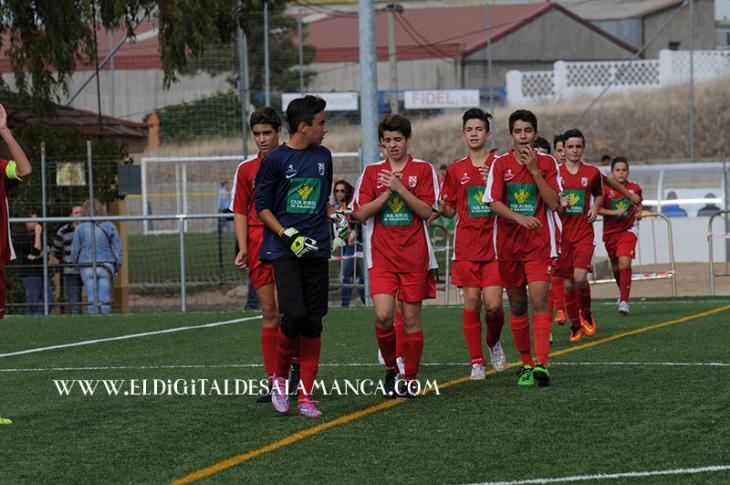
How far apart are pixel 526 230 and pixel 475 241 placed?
0.45 metres

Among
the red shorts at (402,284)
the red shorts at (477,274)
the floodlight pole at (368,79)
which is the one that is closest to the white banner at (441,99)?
the floodlight pole at (368,79)

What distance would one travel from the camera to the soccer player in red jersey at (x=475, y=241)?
1096 centimetres

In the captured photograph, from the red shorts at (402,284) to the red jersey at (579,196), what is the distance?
4.82 meters

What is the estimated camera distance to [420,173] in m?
10.2

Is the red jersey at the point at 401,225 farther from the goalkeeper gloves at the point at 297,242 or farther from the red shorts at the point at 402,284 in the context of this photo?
the goalkeeper gloves at the point at 297,242

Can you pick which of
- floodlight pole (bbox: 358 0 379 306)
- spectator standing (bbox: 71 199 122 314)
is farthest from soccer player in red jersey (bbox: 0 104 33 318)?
spectator standing (bbox: 71 199 122 314)

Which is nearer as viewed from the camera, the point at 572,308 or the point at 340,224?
the point at 340,224

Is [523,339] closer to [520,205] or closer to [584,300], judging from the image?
[520,205]

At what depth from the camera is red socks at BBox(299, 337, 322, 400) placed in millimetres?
9469

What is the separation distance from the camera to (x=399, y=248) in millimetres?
10125

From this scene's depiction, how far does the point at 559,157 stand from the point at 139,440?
7.60 metres

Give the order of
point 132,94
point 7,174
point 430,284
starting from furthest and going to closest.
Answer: point 132,94 → point 430,284 → point 7,174

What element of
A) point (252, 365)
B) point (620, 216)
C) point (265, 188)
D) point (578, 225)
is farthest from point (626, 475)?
point (620, 216)

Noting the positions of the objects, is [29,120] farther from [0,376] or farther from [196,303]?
[0,376]
